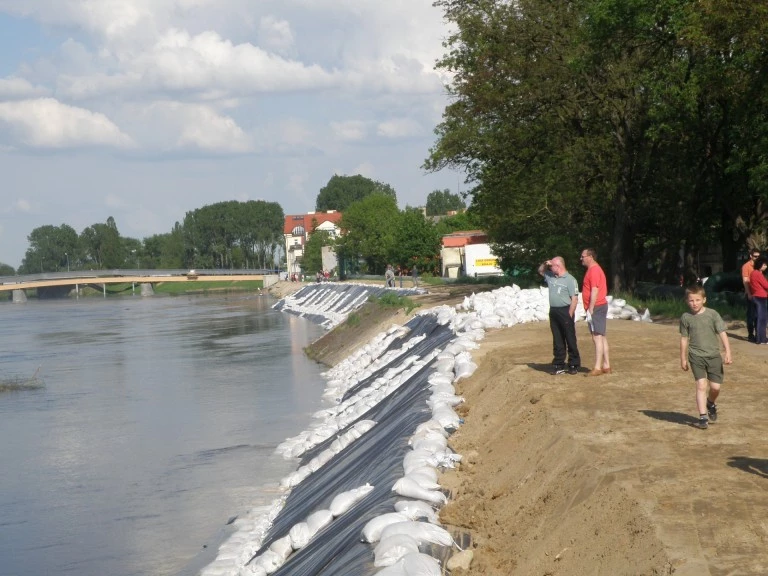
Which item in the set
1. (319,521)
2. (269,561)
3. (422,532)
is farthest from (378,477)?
(422,532)

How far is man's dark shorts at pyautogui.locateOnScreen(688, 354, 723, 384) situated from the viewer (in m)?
9.25

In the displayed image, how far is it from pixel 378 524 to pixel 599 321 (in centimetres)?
467

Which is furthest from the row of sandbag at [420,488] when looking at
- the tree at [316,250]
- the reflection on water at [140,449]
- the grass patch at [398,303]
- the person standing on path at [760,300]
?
the tree at [316,250]

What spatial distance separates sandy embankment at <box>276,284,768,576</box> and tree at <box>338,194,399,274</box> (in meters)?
69.1

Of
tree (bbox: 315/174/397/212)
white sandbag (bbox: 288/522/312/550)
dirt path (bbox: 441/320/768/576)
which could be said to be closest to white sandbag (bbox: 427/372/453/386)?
dirt path (bbox: 441/320/768/576)

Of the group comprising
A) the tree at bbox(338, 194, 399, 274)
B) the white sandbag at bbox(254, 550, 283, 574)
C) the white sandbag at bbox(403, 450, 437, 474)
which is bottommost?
the white sandbag at bbox(254, 550, 283, 574)

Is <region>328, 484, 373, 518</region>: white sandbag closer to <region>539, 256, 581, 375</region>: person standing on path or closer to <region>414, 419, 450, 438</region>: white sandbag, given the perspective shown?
<region>414, 419, 450, 438</region>: white sandbag

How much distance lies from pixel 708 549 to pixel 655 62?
865 inches

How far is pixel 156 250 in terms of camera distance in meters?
191

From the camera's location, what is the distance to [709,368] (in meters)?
9.26

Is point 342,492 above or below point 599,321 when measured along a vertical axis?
below

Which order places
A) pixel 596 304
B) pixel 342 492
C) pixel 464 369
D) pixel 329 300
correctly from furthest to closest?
pixel 329 300 < pixel 464 369 < pixel 596 304 < pixel 342 492

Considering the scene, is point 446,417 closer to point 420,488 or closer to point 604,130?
point 420,488

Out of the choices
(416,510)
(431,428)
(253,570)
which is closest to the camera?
(416,510)
